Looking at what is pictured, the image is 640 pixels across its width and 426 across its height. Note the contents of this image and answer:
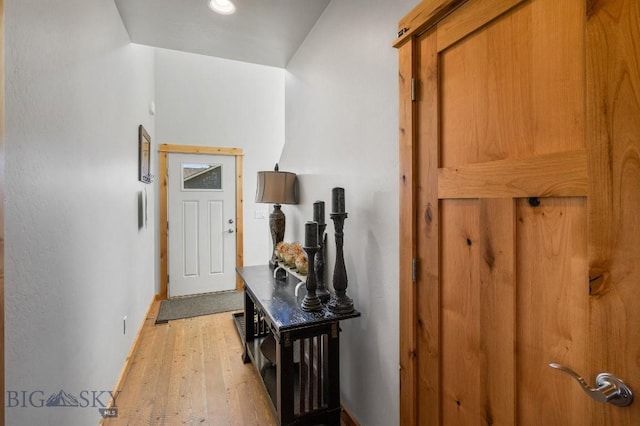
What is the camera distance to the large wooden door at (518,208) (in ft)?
2.19

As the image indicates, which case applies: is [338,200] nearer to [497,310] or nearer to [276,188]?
[497,310]

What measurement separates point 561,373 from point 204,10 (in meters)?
2.62

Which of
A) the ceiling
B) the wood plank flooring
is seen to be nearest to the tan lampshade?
the ceiling

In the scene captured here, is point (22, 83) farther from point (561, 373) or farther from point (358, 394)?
point (358, 394)

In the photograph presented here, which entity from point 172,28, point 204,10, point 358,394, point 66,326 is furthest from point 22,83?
point 358,394

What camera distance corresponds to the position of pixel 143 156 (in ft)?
10.3

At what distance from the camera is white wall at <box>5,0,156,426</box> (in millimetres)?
997

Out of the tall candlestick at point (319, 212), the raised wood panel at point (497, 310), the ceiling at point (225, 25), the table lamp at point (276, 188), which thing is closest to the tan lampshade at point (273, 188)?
the table lamp at point (276, 188)

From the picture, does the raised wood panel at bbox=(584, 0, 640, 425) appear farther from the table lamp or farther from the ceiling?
the table lamp

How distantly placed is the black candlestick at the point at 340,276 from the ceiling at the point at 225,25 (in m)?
1.50

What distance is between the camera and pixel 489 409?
98cm

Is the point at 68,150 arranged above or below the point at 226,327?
above

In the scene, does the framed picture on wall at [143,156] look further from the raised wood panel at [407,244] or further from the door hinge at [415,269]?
the door hinge at [415,269]

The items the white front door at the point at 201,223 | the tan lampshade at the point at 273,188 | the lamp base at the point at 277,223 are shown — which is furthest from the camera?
the white front door at the point at 201,223
